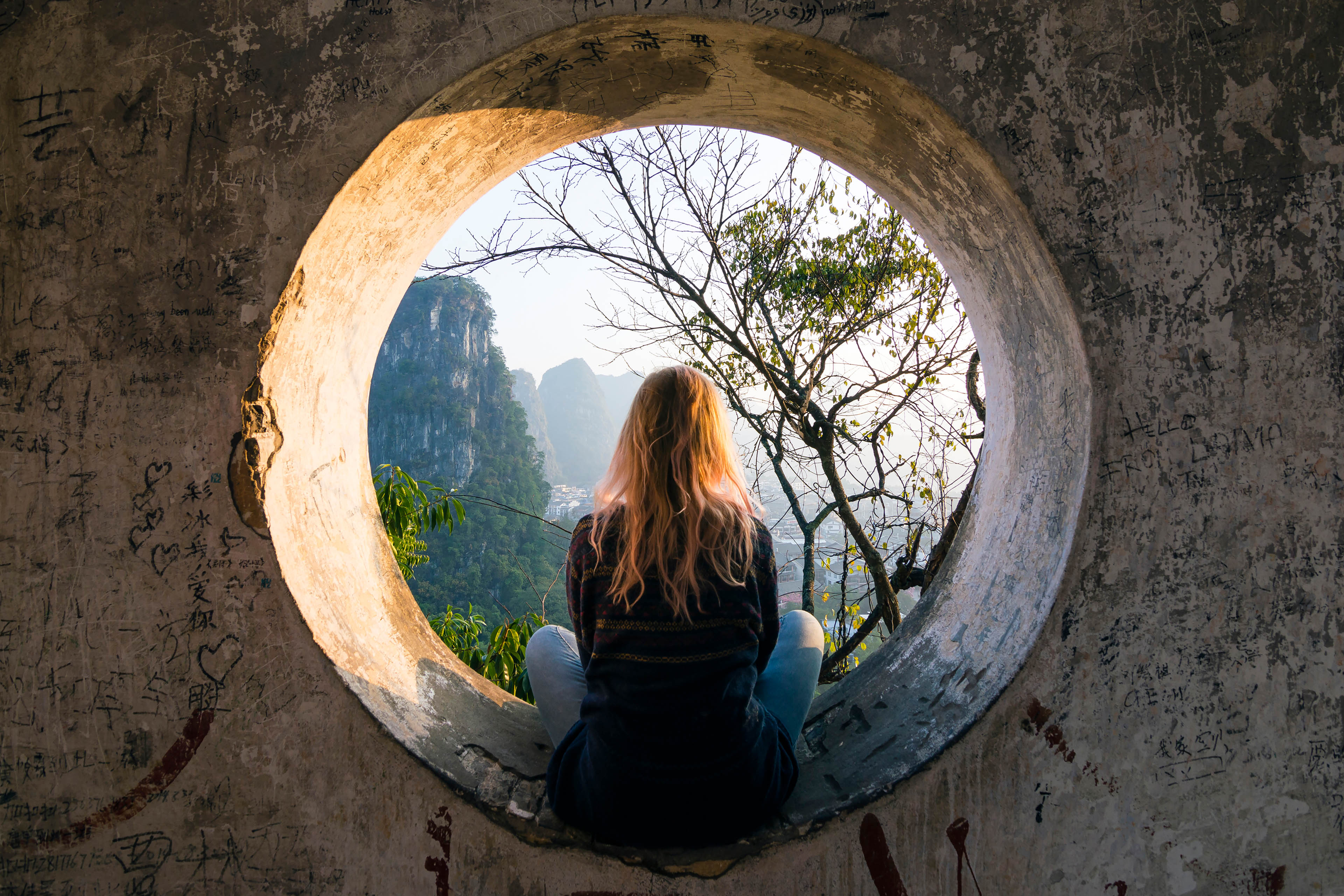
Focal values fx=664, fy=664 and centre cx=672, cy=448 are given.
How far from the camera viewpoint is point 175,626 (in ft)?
5.22

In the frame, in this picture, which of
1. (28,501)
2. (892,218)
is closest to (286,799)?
(28,501)

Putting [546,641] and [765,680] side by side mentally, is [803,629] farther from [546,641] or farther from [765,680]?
[546,641]

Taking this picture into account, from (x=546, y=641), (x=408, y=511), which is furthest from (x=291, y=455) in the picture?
(x=408, y=511)

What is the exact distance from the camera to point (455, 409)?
91.8ft

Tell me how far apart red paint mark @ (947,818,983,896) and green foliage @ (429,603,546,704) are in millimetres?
1936

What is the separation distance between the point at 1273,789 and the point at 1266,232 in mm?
1379

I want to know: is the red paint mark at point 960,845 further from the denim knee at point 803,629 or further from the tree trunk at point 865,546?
the tree trunk at point 865,546

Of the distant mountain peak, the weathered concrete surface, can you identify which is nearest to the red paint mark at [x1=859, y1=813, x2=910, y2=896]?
the weathered concrete surface

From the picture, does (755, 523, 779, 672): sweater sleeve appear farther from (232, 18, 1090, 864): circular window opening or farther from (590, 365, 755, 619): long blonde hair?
(232, 18, 1090, 864): circular window opening

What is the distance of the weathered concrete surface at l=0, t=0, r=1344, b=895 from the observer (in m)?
1.58

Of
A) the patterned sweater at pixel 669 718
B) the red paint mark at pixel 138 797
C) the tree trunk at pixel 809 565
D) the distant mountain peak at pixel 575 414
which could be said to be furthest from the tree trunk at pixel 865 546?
the distant mountain peak at pixel 575 414

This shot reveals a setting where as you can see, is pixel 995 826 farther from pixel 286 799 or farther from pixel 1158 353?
pixel 286 799

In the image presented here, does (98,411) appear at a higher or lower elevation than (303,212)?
lower

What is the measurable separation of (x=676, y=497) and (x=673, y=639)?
1.07 feet
